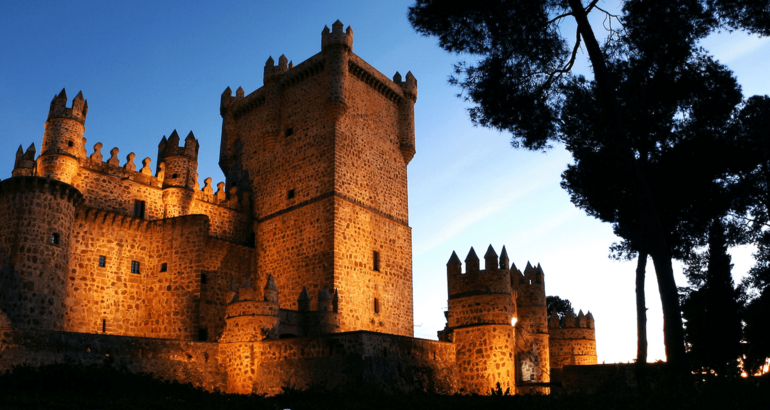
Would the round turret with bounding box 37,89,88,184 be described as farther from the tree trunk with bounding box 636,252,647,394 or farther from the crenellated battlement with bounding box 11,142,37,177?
the tree trunk with bounding box 636,252,647,394

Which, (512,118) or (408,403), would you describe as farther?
(512,118)

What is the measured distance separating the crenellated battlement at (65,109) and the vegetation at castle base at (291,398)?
1143 cm

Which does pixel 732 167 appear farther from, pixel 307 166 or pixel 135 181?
pixel 135 181

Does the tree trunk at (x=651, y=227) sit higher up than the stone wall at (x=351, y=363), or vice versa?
the tree trunk at (x=651, y=227)

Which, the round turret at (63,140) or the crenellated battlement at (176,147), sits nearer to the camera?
the round turret at (63,140)

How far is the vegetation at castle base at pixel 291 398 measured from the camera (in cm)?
879

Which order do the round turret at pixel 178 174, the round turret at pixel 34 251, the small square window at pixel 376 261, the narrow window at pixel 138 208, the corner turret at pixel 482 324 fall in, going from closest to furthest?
the round turret at pixel 34 251, the corner turret at pixel 482 324, the narrow window at pixel 138 208, the round turret at pixel 178 174, the small square window at pixel 376 261

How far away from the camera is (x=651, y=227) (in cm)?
1245

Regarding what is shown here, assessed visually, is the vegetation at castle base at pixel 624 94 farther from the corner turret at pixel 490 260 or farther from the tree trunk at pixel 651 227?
the corner turret at pixel 490 260

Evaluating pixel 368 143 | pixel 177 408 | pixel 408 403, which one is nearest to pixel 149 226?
pixel 368 143

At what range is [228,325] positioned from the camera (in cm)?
2023

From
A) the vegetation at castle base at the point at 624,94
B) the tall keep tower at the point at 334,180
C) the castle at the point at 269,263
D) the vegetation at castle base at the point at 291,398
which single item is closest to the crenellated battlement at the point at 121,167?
the castle at the point at 269,263

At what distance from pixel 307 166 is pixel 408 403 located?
17350 millimetres

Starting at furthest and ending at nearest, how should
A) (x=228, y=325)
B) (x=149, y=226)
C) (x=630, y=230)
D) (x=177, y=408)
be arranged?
(x=149, y=226), (x=228, y=325), (x=630, y=230), (x=177, y=408)
